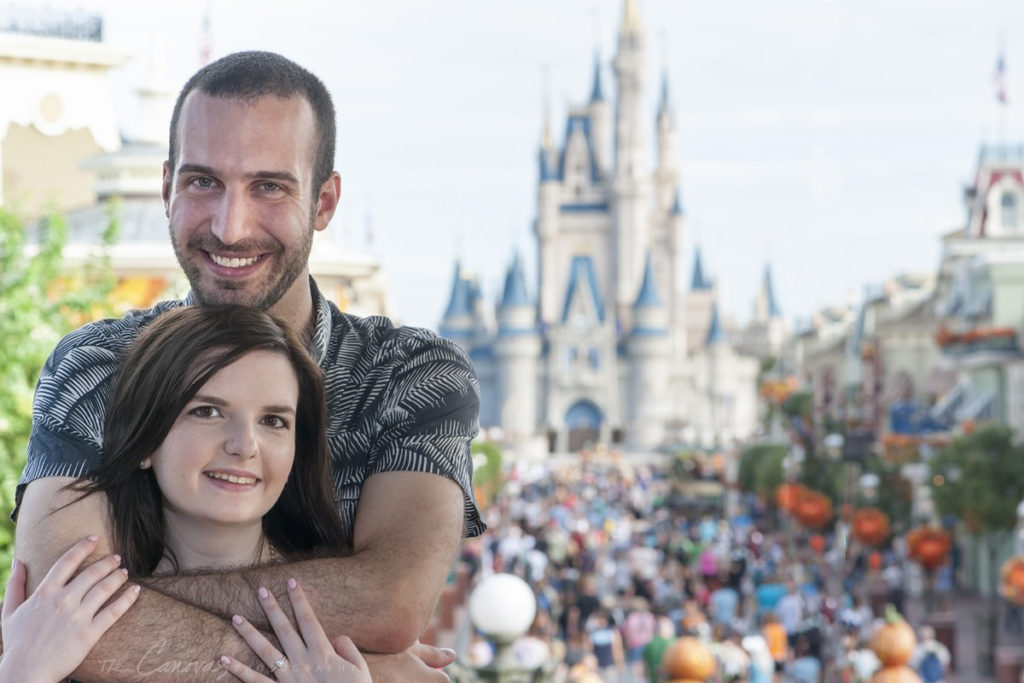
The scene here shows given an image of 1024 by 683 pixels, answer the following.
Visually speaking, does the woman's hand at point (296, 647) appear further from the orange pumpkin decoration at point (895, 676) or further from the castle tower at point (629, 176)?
the castle tower at point (629, 176)

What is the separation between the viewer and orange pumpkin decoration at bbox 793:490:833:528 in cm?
2989

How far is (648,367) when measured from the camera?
117m

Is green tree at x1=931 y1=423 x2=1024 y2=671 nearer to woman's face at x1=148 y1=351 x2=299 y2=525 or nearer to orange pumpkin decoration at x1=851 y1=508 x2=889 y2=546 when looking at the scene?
orange pumpkin decoration at x1=851 y1=508 x2=889 y2=546

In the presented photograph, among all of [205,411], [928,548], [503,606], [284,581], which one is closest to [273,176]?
[205,411]

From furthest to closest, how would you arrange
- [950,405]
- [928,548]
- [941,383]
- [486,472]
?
[941,383] < [950,405] < [486,472] < [928,548]

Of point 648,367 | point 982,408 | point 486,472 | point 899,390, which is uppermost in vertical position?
point 648,367

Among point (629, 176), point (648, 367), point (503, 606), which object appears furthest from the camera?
point (629, 176)

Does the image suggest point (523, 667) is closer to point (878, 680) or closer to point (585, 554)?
point (878, 680)

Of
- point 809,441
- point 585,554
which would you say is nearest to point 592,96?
point 809,441

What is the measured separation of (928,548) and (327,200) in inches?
841

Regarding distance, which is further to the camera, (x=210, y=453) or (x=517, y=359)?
(x=517, y=359)

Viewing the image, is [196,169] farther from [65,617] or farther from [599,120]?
[599,120]

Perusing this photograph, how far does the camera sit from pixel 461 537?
3059mm

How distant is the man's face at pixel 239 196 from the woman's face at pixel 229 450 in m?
0.16
